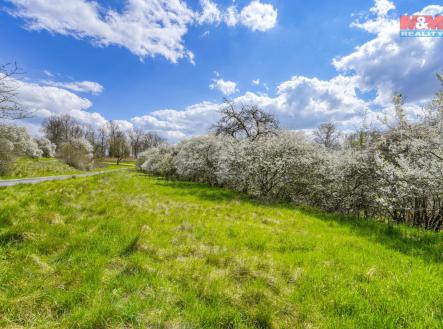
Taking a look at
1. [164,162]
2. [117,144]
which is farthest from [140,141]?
[164,162]

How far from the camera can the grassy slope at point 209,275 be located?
9.09 feet

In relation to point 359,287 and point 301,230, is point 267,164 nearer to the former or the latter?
point 301,230

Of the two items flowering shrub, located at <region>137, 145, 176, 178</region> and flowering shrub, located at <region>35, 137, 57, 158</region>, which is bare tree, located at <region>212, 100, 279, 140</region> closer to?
flowering shrub, located at <region>137, 145, 176, 178</region>

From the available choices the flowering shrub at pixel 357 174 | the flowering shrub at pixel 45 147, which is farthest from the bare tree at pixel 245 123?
the flowering shrub at pixel 45 147

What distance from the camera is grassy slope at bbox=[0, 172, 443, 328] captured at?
2.77 metres

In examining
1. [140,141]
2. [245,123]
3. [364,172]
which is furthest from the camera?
[140,141]

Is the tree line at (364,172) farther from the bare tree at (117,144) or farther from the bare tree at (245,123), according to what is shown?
the bare tree at (117,144)

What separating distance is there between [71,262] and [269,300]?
3414 mm

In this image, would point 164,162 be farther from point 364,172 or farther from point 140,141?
point 140,141

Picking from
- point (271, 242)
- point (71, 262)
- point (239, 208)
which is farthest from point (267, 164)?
point (71, 262)

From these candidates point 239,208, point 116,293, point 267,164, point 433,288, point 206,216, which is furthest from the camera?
point 267,164

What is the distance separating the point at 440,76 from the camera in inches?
280

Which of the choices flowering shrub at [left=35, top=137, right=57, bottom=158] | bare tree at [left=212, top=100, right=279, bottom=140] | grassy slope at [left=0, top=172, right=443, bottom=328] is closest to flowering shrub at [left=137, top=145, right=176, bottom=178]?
bare tree at [left=212, top=100, right=279, bottom=140]

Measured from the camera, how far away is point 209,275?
3.73 m
